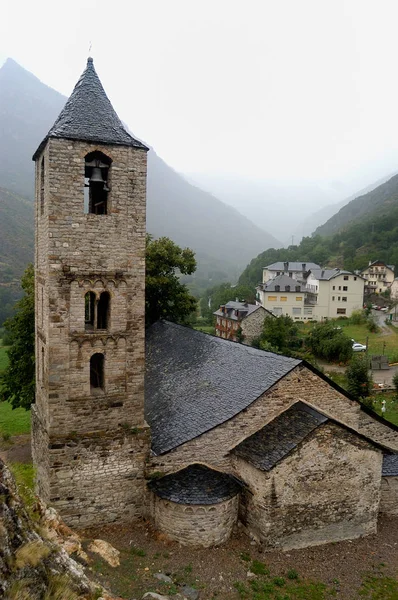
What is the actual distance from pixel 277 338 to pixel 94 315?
31837 mm

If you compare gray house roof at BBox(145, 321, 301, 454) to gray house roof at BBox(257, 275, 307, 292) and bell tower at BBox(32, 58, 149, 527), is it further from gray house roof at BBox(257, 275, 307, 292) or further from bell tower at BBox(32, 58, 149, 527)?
gray house roof at BBox(257, 275, 307, 292)

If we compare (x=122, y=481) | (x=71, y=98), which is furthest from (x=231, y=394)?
(x=71, y=98)

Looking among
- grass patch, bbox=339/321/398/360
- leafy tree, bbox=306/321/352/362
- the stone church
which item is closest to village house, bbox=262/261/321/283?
grass patch, bbox=339/321/398/360

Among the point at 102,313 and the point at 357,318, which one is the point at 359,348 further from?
the point at 102,313

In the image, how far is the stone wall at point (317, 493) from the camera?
12.6 meters

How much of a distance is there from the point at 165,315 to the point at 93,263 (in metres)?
15.3

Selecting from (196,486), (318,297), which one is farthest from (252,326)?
(196,486)

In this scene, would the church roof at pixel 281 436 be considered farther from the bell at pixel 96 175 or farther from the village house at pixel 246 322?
the village house at pixel 246 322

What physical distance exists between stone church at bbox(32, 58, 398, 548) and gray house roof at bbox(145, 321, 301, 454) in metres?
0.08

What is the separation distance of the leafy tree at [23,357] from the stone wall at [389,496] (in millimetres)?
14862

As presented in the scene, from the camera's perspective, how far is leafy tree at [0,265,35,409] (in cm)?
2114

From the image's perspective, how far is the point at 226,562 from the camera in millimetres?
11984

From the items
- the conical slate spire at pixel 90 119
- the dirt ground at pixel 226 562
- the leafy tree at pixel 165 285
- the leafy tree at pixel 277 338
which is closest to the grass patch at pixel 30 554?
the dirt ground at pixel 226 562

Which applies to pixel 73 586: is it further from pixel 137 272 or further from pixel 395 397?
pixel 395 397
